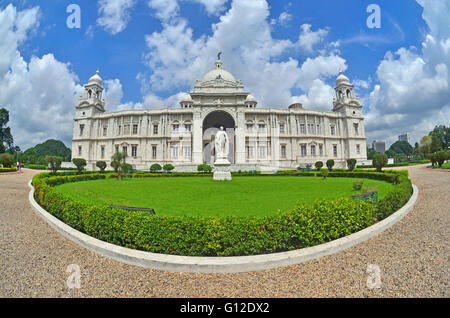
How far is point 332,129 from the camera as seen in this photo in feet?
135

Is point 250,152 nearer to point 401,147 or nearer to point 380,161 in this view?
point 380,161

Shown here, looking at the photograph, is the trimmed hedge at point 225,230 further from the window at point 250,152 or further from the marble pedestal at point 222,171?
the window at point 250,152

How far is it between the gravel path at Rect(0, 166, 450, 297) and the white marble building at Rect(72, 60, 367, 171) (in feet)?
101

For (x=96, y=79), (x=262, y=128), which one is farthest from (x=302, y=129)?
(x=96, y=79)

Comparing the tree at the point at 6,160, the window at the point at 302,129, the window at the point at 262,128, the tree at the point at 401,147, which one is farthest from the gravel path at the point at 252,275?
the tree at the point at 401,147

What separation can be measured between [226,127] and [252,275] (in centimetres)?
3973

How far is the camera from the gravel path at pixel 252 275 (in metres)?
2.86

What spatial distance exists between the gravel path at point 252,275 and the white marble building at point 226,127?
30.8 metres

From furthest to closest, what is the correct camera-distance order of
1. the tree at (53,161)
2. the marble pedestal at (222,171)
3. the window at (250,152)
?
the window at (250,152), the tree at (53,161), the marble pedestal at (222,171)

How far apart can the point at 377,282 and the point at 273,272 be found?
155 centimetres

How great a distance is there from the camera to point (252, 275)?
327cm
